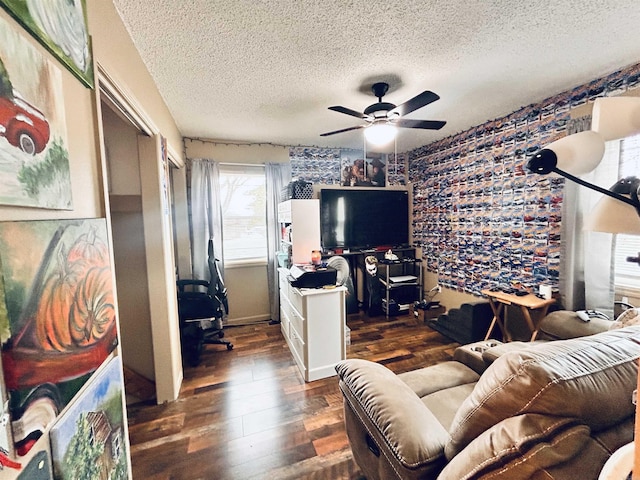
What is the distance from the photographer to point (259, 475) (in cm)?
145

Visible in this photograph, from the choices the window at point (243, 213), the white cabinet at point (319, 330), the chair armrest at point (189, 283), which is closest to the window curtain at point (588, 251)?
the white cabinet at point (319, 330)

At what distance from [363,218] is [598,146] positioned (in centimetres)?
308

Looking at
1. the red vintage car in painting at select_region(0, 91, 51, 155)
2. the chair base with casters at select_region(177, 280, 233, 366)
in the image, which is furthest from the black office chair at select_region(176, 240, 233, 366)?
the red vintage car in painting at select_region(0, 91, 51, 155)

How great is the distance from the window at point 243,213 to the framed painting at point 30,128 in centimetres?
278

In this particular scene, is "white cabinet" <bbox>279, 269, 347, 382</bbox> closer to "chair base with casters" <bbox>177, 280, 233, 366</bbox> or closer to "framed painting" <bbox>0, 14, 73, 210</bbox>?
"chair base with casters" <bbox>177, 280, 233, 366</bbox>

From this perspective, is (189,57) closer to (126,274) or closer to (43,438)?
(126,274)

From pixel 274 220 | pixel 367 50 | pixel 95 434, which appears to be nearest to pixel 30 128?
pixel 95 434

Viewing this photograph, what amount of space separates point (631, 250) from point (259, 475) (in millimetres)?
3020

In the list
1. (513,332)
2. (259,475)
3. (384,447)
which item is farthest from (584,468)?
(513,332)

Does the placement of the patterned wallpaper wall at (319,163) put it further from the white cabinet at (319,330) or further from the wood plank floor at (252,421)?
the wood plank floor at (252,421)

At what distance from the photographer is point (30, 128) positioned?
2.07ft

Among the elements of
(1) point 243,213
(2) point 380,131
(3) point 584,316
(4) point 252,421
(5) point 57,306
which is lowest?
(4) point 252,421

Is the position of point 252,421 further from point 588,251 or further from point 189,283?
point 588,251

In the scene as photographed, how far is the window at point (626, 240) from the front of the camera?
1911 millimetres
